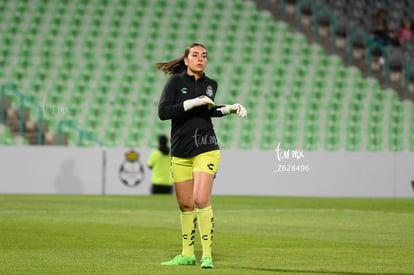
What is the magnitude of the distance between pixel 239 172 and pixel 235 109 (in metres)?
15.7

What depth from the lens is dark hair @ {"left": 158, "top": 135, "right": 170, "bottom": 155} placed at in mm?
22416

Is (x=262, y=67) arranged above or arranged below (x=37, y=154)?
above

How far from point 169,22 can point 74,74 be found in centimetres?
364

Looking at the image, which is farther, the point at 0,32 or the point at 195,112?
→ the point at 0,32

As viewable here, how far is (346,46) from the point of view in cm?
2853

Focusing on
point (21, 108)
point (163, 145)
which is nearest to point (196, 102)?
point (163, 145)

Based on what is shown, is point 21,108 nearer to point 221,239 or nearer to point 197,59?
point 221,239

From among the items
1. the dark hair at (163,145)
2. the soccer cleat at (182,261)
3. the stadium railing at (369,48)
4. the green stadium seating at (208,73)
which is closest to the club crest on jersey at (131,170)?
the dark hair at (163,145)

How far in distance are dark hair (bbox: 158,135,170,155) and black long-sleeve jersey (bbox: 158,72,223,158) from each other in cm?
1427

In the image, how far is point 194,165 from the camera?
7.89m

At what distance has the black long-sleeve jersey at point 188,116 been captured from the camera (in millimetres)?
7879

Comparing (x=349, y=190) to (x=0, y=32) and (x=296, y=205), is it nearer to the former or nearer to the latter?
(x=296, y=205)

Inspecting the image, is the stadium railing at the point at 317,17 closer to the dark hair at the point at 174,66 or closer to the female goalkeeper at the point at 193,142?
the dark hair at the point at 174,66

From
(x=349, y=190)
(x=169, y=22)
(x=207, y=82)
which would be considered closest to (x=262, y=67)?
(x=169, y=22)
